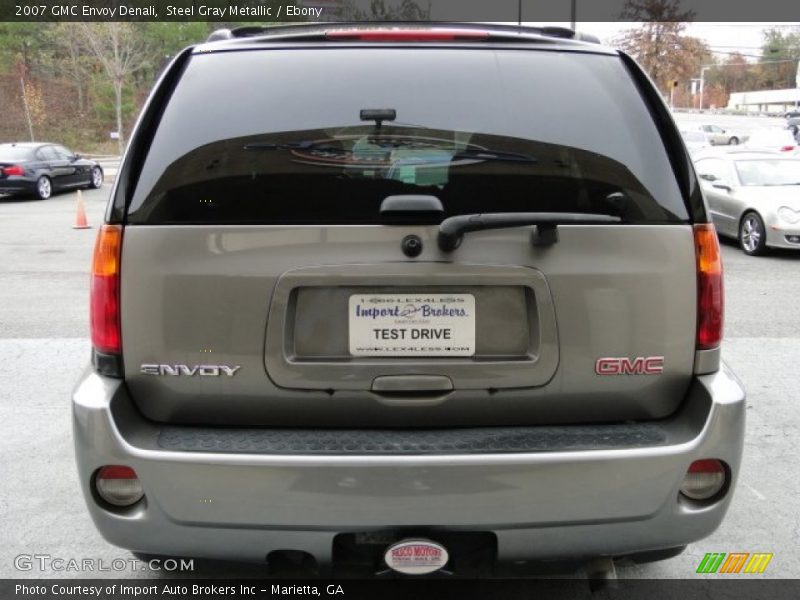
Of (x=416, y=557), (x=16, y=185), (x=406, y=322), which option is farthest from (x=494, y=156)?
(x=16, y=185)

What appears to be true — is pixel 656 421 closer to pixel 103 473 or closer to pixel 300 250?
pixel 300 250

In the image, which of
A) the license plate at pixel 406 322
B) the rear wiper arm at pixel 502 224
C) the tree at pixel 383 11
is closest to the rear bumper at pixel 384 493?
the license plate at pixel 406 322

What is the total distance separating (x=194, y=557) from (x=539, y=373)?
115 cm

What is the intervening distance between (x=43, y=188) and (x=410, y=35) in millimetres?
20405

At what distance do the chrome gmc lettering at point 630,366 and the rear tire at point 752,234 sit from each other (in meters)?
9.78

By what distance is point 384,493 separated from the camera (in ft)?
7.14

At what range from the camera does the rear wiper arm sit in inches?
89.7

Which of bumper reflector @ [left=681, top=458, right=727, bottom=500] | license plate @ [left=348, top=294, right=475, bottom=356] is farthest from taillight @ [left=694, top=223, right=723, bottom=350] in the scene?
license plate @ [left=348, top=294, right=475, bottom=356]

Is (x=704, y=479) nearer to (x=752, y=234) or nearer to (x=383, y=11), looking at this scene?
(x=752, y=234)

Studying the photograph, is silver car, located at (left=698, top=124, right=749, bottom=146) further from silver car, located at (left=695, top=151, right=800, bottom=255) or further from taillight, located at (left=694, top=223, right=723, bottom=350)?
taillight, located at (left=694, top=223, right=723, bottom=350)

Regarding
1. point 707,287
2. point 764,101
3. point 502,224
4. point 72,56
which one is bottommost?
point 764,101

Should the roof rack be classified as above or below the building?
above

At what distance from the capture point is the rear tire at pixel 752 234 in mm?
11211

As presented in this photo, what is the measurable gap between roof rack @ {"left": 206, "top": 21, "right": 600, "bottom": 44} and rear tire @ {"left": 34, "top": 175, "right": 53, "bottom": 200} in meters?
19.5
